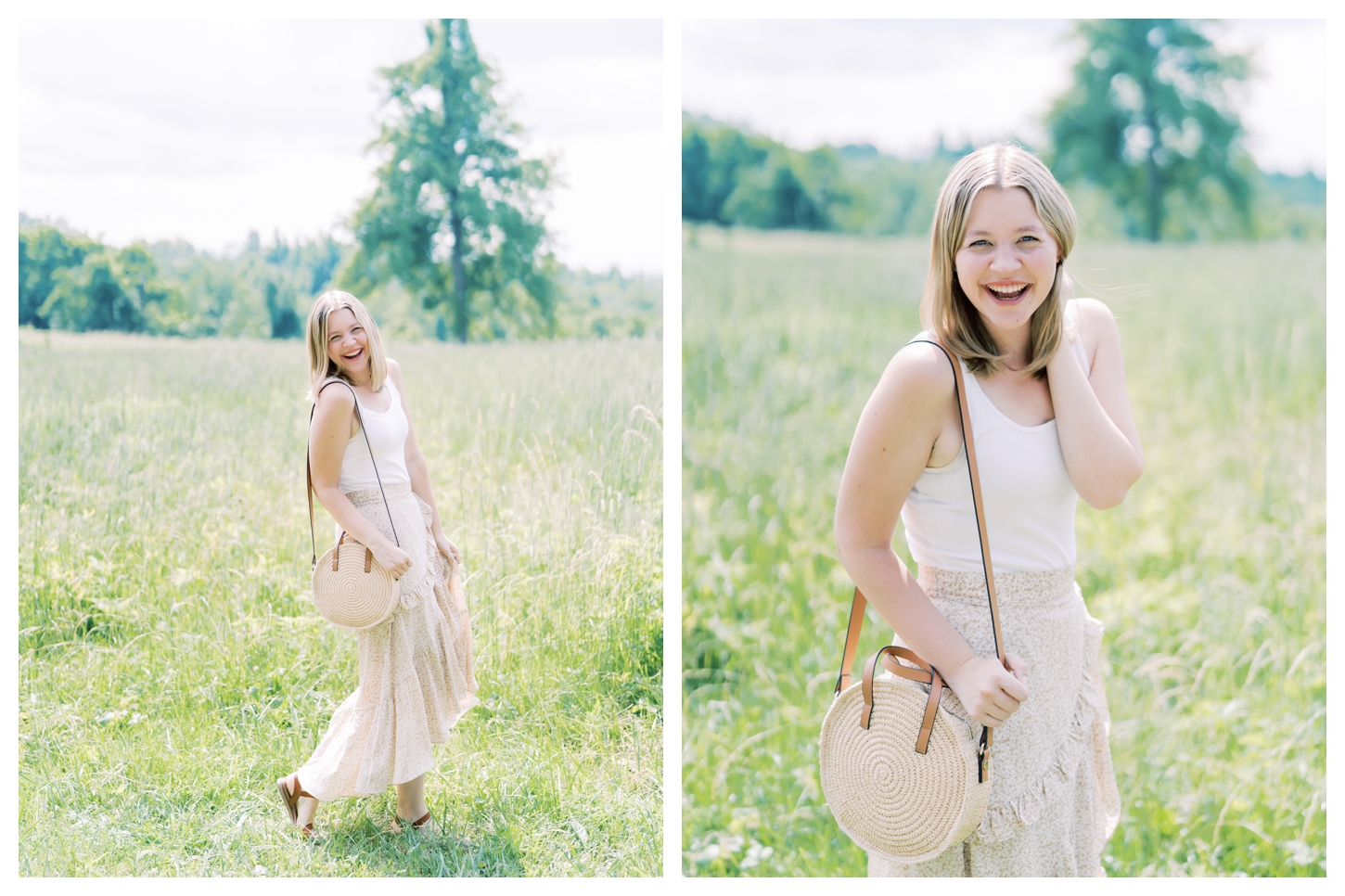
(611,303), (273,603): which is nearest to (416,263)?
(611,303)

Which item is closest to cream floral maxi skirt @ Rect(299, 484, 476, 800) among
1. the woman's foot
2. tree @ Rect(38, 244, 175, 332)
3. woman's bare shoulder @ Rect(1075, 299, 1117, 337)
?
the woman's foot

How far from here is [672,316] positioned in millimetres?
2713

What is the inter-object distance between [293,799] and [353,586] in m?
0.69

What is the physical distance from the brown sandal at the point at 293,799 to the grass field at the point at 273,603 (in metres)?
0.04

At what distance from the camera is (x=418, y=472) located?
2.61 metres

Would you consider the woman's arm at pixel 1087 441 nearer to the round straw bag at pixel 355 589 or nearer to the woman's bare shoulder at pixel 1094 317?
the woman's bare shoulder at pixel 1094 317

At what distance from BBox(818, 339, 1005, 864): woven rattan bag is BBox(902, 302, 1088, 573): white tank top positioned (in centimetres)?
3

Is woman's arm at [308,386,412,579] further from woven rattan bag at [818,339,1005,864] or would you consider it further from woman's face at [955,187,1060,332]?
woman's face at [955,187,1060,332]

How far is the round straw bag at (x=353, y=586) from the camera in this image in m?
2.35

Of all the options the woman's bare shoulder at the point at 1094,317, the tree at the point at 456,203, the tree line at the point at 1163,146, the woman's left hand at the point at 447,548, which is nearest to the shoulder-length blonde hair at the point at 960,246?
the woman's bare shoulder at the point at 1094,317

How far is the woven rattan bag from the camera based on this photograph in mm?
1567
